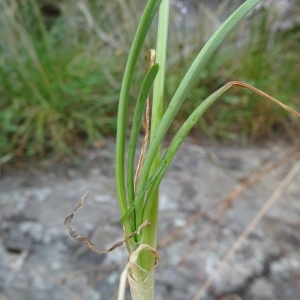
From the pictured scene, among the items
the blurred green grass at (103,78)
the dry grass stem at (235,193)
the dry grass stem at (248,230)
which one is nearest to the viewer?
the dry grass stem at (248,230)

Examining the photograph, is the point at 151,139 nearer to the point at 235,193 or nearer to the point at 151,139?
the point at 151,139

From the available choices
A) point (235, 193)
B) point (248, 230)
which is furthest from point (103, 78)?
point (248, 230)

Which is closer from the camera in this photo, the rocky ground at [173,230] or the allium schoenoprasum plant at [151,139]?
the allium schoenoprasum plant at [151,139]

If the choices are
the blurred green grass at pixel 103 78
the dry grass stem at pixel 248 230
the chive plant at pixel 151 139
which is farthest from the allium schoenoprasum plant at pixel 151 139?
the blurred green grass at pixel 103 78

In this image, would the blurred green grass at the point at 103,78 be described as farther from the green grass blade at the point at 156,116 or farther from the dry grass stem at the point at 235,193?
the green grass blade at the point at 156,116

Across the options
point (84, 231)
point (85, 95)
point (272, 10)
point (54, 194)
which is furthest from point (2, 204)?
point (272, 10)

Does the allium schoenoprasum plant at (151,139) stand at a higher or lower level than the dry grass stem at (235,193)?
higher

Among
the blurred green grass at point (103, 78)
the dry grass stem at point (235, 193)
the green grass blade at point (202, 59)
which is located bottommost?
the dry grass stem at point (235, 193)

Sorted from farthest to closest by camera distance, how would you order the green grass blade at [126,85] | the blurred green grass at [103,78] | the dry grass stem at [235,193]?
1. the blurred green grass at [103,78]
2. the dry grass stem at [235,193]
3. the green grass blade at [126,85]

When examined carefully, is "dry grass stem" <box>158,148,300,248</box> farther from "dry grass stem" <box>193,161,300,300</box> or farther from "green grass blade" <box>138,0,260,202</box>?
"green grass blade" <box>138,0,260,202</box>
